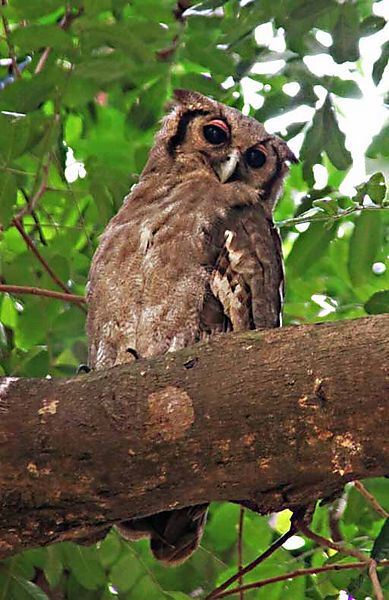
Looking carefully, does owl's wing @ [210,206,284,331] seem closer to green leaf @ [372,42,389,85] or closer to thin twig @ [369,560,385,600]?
green leaf @ [372,42,389,85]

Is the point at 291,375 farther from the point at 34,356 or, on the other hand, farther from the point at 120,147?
the point at 120,147

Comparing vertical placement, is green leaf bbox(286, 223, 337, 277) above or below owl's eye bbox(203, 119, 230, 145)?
below

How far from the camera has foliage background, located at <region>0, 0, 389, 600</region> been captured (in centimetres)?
231

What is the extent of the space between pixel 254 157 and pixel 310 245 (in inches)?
26.8

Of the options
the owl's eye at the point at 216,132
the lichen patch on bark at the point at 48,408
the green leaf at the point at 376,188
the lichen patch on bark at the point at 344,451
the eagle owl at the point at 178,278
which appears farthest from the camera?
the owl's eye at the point at 216,132

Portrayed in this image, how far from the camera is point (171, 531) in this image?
2258 mm

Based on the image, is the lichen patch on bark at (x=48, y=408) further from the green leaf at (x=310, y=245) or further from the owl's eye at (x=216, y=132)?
the owl's eye at (x=216, y=132)

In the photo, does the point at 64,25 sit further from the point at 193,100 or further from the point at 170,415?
the point at 170,415

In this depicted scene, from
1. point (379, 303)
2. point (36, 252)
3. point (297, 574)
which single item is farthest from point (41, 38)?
point (297, 574)

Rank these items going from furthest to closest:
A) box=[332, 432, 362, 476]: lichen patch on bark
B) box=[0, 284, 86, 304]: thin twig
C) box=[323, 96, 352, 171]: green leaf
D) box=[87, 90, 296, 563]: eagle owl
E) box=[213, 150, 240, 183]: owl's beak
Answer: box=[213, 150, 240, 183]: owl's beak
box=[323, 96, 352, 171]: green leaf
box=[87, 90, 296, 563]: eagle owl
box=[0, 284, 86, 304]: thin twig
box=[332, 432, 362, 476]: lichen patch on bark

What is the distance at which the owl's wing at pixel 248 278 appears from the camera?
246cm

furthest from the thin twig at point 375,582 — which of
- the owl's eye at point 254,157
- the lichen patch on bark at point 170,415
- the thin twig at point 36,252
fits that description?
the owl's eye at point 254,157

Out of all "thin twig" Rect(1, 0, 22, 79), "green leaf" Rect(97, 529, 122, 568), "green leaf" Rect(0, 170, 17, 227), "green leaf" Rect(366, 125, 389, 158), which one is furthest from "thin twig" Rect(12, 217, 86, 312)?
"green leaf" Rect(366, 125, 389, 158)

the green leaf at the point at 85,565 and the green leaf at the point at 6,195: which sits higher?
the green leaf at the point at 6,195
